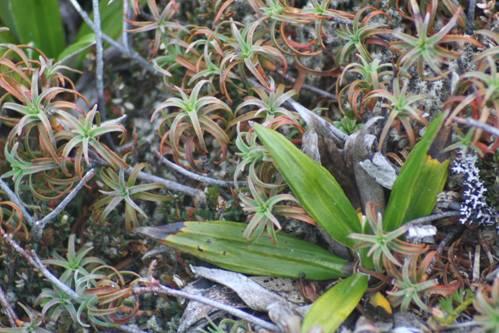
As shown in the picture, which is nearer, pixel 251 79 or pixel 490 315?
pixel 490 315

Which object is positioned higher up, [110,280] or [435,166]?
[435,166]

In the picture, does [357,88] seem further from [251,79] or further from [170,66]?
[170,66]

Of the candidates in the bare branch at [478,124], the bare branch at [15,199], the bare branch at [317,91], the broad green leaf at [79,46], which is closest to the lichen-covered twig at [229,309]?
the bare branch at [15,199]

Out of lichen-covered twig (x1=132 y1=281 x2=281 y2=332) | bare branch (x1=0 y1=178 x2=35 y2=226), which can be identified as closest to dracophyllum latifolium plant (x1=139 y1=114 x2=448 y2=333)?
lichen-covered twig (x1=132 y1=281 x2=281 y2=332)

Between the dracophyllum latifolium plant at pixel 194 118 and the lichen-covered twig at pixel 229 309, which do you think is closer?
the lichen-covered twig at pixel 229 309

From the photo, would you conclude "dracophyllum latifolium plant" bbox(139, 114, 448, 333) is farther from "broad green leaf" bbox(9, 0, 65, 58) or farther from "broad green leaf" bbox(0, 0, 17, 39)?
"broad green leaf" bbox(0, 0, 17, 39)

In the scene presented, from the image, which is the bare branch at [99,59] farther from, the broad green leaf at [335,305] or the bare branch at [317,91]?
the broad green leaf at [335,305]

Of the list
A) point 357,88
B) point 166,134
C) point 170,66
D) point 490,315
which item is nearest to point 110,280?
point 166,134
